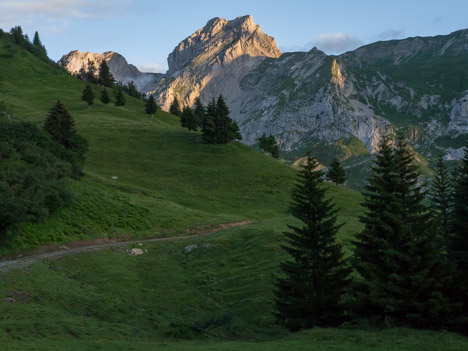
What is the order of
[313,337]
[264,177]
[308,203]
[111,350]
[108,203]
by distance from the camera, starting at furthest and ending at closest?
[264,177]
[108,203]
[308,203]
[313,337]
[111,350]

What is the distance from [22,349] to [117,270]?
69.9ft

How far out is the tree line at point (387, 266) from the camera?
2556 cm

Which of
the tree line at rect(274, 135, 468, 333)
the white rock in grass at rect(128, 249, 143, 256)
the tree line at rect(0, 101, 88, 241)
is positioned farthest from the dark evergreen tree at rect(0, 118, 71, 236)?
the tree line at rect(274, 135, 468, 333)

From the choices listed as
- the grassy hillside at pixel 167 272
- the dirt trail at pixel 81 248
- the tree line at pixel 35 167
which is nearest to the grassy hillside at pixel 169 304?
the grassy hillside at pixel 167 272

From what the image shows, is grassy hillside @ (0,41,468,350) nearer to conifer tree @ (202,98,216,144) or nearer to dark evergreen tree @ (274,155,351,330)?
dark evergreen tree @ (274,155,351,330)

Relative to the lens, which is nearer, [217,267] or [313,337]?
[313,337]

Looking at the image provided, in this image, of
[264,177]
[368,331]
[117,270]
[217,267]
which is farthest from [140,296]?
[264,177]

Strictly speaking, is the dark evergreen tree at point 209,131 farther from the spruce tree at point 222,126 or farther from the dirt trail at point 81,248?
the dirt trail at point 81,248

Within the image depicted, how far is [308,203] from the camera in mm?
29422

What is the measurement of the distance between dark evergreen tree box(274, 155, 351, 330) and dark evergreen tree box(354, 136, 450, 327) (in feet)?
5.70

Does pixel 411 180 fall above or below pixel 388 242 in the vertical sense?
above

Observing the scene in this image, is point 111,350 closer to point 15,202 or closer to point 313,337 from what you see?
point 313,337

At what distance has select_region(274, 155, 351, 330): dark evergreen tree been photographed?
89.7ft

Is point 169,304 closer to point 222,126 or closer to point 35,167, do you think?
point 35,167
